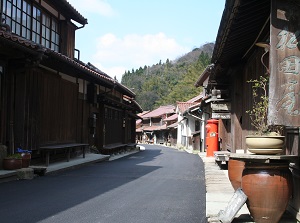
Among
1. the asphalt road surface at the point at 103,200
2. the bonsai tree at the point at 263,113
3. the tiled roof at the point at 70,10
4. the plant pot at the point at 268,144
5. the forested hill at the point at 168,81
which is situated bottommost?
the asphalt road surface at the point at 103,200

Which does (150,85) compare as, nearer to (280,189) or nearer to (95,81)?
(95,81)

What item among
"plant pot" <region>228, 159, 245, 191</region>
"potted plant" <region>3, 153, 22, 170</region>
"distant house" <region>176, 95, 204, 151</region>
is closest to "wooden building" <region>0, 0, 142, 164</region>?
"potted plant" <region>3, 153, 22, 170</region>

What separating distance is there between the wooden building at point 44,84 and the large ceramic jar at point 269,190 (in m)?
7.07

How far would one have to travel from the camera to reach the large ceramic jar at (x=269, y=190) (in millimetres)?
4891

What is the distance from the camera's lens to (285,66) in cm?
458

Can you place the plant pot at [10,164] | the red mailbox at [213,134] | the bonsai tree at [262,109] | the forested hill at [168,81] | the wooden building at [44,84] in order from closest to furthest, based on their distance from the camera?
the bonsai tree at [262,109]
the plant pot at [10,164]
the wooden building at [44,84]
the red mailbox at [213,134]
the forested hill at [168,81]

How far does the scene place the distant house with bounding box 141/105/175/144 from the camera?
6681 cm

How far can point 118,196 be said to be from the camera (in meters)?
7.94

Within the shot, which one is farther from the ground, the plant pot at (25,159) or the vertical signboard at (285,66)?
the vertical signboard at (285,66)

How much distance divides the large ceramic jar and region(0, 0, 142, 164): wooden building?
23.2 ft

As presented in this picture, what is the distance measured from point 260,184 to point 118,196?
3752 mm

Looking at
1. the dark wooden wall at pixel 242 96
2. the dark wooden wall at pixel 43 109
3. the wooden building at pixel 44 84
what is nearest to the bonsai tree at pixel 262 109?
the dark wooden wall at pixel 242 96

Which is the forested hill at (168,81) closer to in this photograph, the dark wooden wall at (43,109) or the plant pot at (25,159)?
the dark wooden wall at (43,109)

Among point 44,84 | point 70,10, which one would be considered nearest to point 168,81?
point 70,10
